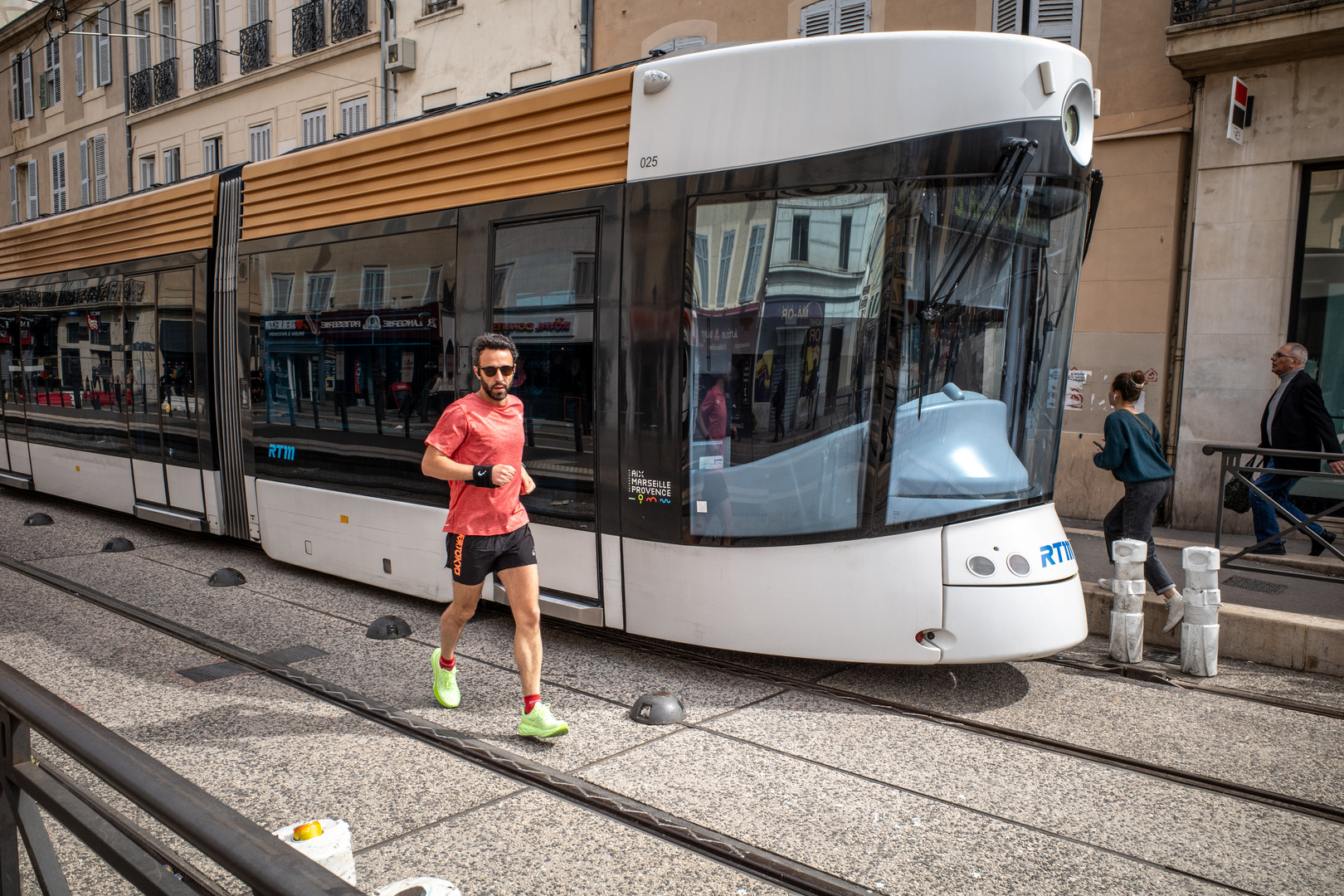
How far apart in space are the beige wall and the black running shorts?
26.2ft

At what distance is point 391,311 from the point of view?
643 centimetres

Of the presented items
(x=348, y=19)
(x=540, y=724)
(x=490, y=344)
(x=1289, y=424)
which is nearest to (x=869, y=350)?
(x=490, y=344)

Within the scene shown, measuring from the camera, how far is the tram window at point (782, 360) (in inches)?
180

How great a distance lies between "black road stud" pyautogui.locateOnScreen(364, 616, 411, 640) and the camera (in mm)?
5871

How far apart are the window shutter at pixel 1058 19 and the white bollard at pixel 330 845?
11033mm

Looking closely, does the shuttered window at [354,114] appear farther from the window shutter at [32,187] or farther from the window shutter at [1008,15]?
the window shutter at [32,187]

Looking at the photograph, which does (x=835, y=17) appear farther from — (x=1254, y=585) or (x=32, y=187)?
(x=32, y=187)

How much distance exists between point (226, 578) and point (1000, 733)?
18.1 ft

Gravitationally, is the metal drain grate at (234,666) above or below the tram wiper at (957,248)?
below

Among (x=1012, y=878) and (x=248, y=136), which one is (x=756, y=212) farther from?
(x=248, y=136)

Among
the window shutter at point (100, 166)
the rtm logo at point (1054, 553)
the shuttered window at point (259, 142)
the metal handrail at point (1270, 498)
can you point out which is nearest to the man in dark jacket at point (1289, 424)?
the metal handrail at point (1270, 498)

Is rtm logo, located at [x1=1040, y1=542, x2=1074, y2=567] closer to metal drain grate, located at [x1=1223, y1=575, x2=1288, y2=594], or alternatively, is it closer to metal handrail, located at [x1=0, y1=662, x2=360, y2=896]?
metal drain grate, located at [x1=1223, y1=575, x2=1288, y2=594]

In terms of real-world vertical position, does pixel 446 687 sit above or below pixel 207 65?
below

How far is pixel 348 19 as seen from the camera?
61.8 feet
